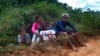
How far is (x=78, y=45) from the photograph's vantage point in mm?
9484

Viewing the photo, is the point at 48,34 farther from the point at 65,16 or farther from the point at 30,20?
the point at 30,20

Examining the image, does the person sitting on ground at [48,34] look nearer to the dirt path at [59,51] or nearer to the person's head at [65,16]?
the dirt path at [59,51]

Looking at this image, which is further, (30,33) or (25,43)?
(30,33)

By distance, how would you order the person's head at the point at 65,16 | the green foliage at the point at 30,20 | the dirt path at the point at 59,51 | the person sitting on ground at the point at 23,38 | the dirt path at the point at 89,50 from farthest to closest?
the green foliage at the point at 30,20 < the person's head at the point at 65,16 < the person sitting on ground at the point at 23,38 < the dirt path at the point at 89,50 < the dirt path at the point at 59,51

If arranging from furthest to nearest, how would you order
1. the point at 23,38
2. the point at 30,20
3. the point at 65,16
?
the point at 30,20 → the point at 65,16 → the point at 23,38

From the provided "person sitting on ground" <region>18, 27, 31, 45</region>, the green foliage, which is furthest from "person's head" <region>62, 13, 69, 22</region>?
the green foliage

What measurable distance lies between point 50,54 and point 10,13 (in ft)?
15.2

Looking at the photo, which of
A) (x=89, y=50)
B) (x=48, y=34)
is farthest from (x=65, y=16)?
(x=89, y=50)

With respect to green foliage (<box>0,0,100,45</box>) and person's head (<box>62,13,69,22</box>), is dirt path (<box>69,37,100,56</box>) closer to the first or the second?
person's head (<box>62,13,69,22</box>)

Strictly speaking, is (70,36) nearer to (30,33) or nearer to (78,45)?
(78,45)

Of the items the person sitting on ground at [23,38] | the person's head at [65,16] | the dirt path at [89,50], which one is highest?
the person's head at [65,16]

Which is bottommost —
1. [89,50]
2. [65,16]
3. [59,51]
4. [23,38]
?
[89,50]

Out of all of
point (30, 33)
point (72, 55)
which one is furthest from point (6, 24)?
point (72, 55)

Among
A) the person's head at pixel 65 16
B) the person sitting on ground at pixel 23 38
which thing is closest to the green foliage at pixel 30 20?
the person sitting on ground at pixel 23 38
